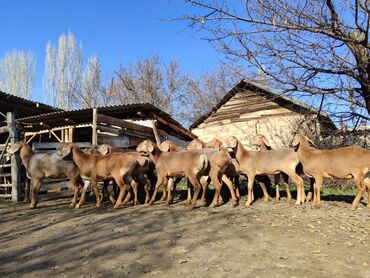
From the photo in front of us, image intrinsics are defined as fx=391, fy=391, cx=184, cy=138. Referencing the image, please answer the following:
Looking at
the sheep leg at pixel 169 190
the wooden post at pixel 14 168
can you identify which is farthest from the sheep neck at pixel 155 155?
Result: the wooden post at pixel 14 168

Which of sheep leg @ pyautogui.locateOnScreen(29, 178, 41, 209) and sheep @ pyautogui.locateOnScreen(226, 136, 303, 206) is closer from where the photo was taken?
sheep @ pyautogui.locateOnScreen(226, 136, 303, 206)

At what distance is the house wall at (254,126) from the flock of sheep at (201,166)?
8.66 m

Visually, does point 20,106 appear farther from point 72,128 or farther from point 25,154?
point 25,154

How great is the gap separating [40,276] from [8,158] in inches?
417

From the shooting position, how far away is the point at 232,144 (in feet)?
35.8

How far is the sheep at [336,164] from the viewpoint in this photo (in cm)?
908

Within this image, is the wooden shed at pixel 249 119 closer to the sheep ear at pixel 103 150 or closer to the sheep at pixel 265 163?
the sheep at pixel 265 163

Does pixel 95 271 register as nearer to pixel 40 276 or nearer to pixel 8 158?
pixel 40 276

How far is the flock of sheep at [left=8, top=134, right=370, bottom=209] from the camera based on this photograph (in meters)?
9.46

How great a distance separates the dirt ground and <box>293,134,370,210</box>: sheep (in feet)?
2.11

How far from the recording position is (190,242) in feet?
21.4

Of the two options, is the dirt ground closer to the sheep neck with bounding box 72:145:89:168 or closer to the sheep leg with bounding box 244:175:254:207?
the sheep leg with bounding box 244:175:254:207

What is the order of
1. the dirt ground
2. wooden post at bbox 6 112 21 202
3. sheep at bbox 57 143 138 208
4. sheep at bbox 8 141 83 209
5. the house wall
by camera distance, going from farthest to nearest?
the house wall
wooden post at bbox 6 112 21 202
sheep at bbox 8 141 83 209
sheep at bbox 57 143 138 208
the dirt ground

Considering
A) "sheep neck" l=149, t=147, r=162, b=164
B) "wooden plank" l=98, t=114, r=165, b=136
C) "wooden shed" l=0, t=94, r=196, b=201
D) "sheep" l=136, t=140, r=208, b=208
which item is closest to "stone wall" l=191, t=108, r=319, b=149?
"wooden shed" l=0, t=94, r=196, b=201
